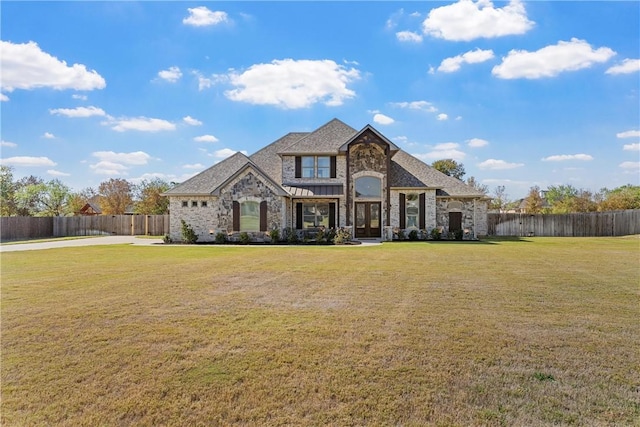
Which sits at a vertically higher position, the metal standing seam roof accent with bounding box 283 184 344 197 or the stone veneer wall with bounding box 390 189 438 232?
the metal standing seam roof accent with bounding box 283 184 344 197

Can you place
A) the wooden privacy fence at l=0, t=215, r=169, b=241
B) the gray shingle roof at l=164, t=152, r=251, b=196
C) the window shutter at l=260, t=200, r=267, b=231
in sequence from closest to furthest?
the window shutter at l=260, t=200, r=267, b=231, the gray shingle roof at l=164, t=152, r=251, b=196, the wooden privacy fence at l=0, t=215, r=169, b=241

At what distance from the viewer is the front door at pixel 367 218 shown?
27156mm

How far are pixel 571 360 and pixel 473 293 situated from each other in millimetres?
3691

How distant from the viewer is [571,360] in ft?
16.1

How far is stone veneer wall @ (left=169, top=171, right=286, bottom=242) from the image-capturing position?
24.8m

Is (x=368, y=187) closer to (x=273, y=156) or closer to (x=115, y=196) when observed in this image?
(x=273, y=156)

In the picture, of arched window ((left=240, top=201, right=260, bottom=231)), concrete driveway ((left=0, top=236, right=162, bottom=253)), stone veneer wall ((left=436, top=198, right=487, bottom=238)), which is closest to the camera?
concrete driveway ((left=0, top=236, right=162, bottom=253))

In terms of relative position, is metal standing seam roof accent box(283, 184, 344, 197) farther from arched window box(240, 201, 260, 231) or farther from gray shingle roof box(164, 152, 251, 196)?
gray shingle roof box(164, 152, 251, 196)

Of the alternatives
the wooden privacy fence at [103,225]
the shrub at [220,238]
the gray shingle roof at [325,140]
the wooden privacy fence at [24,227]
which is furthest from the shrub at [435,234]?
the wooden privacy fence at [24,227]

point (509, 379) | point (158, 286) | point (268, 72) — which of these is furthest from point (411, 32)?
point (509, 379)

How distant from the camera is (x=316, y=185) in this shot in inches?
1064

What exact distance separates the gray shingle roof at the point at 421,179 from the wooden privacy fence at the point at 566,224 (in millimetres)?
8957

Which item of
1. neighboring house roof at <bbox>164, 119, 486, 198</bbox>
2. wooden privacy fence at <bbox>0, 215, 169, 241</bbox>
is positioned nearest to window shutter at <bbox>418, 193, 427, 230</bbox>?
neighboring house roof at <bbox>164, 119, 486, 198</bbox>

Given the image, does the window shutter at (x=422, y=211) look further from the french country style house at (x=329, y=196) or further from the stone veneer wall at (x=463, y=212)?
the stone veneer wall at (x=463, y=212)
